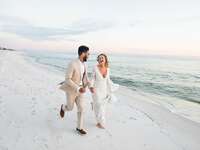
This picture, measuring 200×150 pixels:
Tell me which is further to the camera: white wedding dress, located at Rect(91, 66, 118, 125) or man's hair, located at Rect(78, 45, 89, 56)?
white wedding dress, located at Rect(91, 66, 118, 125)

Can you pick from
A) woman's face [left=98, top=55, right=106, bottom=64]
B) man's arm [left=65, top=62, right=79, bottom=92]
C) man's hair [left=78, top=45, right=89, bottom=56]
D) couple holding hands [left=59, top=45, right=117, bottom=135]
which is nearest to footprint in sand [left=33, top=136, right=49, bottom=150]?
couple holding hands [left=59, top=45, right=117, bottom=135]

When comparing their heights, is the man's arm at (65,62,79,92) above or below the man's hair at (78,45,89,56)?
below

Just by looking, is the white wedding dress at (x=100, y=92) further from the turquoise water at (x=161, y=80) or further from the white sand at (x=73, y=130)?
the turquoise water at (x=161, y=80)

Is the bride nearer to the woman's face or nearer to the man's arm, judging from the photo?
the woman's face

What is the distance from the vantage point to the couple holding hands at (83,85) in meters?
5.80

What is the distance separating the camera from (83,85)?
613cm

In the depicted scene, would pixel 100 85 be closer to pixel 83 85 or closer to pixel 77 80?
pixel 83 85

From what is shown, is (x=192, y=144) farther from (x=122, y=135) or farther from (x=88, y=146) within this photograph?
(x=88, y=146)

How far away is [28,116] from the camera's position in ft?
23.9

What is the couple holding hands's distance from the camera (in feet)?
19.0

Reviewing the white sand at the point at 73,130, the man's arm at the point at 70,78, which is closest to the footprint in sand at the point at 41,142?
the white sand at the point at 73,130

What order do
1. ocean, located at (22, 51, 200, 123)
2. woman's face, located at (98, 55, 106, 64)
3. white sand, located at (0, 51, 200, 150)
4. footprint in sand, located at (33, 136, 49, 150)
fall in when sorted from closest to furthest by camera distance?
footprint in sand, located at (33, 136, 49, 150)
white sand, located at (0, 51, 200, 150)
woman's face, located at (98, 55, 106, 64)
ocean, located at (22, 51, 200, 123)

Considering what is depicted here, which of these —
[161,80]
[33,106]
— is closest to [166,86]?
[161,80]

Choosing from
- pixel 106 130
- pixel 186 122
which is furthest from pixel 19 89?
pixel 186 122
